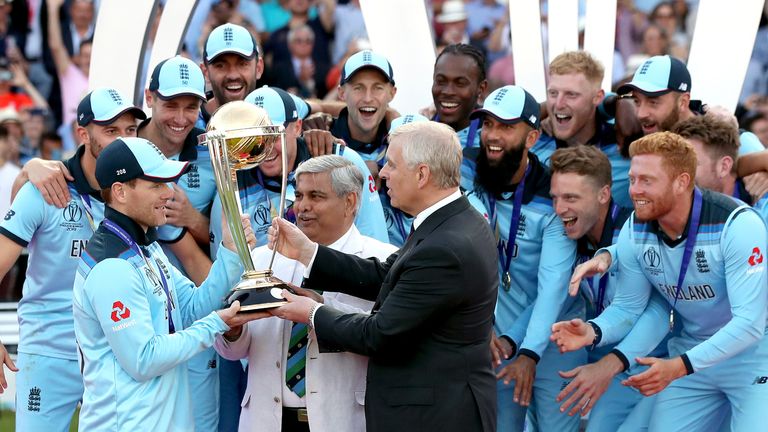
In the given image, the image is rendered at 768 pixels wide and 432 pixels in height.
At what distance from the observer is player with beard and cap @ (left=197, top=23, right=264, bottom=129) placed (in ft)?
19.8

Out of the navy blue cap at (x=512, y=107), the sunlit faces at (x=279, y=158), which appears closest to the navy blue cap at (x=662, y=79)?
the navy blue cap at (x=512, y=107)

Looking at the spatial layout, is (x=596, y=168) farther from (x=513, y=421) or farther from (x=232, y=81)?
(x=232, y=81)

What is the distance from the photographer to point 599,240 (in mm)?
5770

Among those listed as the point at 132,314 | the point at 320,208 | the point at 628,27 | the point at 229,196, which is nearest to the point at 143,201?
the point at 229,196

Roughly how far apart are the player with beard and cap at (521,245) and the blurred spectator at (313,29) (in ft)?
17.6

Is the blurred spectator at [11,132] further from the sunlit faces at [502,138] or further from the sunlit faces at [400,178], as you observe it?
the sunlit faces at [400,178]

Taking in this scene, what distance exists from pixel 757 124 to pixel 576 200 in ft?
16.1

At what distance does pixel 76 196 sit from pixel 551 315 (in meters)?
2.34

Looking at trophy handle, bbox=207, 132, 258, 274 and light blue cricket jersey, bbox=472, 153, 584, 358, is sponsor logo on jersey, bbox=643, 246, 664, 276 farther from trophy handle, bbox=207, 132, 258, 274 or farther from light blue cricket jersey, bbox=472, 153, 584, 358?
trophy handle, bbox=207, 132, 258, 274

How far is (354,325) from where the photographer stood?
404 cm

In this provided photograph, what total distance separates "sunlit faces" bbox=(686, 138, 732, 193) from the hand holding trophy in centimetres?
220

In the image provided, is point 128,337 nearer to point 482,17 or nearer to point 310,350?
point 310,350

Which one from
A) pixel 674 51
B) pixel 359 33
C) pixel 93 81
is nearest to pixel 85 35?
pixel 359 33

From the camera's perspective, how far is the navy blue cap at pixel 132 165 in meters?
4.19
